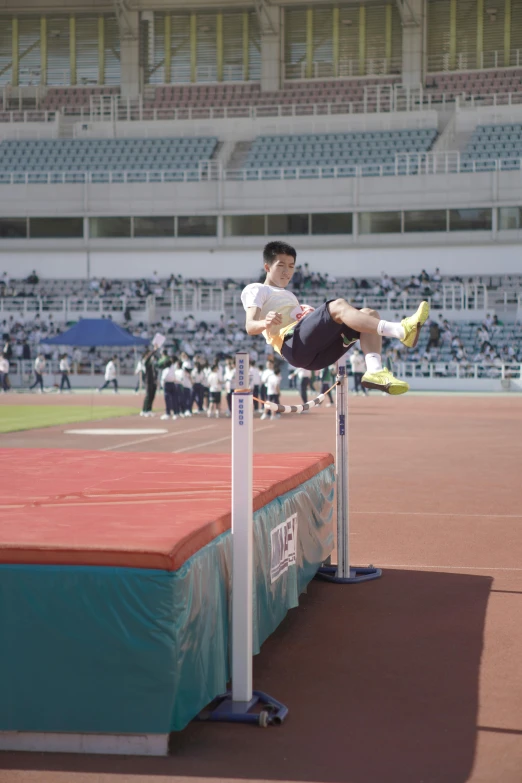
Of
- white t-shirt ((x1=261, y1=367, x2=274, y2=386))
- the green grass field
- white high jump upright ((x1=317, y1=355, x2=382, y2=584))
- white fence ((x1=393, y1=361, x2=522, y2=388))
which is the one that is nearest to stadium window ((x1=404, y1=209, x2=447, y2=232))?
white fence ((x1=393, y1=361, x2=522, y2=388))

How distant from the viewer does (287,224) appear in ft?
157

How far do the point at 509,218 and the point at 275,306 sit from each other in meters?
40.5

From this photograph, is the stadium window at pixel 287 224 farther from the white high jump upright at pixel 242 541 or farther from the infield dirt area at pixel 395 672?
the white high jump upright at pixel 242 541

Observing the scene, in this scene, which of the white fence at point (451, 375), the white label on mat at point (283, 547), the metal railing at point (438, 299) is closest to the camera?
the white label on mat at point (283, 547)

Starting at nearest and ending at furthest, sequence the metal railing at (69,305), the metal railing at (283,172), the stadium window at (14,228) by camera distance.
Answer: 1. the metal railing at (283,172)
2. the metal railing at (69,305)
3. the stadium window at (14,228)

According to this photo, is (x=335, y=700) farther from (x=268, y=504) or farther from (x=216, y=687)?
(x=268, y=504)

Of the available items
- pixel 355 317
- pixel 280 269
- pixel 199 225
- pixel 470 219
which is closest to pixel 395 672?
pixel 355 317

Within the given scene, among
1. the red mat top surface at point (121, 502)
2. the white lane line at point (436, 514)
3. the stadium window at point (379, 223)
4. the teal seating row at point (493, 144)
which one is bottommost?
the white lane line at point (436, 514)

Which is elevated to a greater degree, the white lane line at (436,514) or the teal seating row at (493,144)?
the teal seating row at (493,144)

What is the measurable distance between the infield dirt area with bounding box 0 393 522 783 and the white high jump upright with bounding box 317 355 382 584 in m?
0.15

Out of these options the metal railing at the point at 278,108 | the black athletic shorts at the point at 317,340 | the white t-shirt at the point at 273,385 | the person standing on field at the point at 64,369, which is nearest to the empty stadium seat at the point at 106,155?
the metal railing at the point at 278,108

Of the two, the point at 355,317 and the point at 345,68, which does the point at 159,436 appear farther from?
the point at 345,68

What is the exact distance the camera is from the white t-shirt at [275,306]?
6609 millimetres

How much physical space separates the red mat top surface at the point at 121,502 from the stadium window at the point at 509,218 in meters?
39.4
